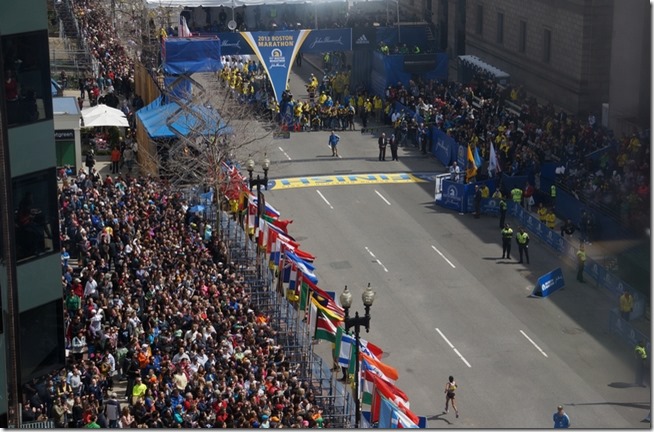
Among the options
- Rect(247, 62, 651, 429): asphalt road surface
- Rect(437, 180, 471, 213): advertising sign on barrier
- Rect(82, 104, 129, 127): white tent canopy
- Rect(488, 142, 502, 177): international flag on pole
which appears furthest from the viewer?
Rect(82, 104, 129, 127): white tent canopy

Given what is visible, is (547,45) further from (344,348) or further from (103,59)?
(344,348)

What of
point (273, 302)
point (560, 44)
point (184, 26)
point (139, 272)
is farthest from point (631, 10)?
point (139, 272)

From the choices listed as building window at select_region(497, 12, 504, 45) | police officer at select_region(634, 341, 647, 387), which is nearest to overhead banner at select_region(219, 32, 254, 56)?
building window at select_region(497, 12, 504, 45)

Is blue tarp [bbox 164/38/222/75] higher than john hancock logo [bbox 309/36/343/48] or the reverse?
higher

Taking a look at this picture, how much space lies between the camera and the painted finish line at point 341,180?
6506 cm

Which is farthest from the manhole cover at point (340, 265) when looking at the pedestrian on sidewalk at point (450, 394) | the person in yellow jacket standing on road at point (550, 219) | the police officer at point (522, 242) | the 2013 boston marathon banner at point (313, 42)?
the 2013 boston marathon banner at point (313, 42)

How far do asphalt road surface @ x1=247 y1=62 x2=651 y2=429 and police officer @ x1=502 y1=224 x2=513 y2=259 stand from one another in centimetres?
48

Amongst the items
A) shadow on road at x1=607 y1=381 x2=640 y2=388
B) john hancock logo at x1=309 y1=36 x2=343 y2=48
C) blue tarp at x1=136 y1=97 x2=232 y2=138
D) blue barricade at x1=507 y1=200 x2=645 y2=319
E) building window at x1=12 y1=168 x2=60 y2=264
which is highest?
building window at x1=12 y1=168 x2=60 y2=264

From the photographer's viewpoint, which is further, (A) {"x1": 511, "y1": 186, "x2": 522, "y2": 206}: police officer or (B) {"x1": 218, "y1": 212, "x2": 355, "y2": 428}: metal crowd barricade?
(A) {"x1": 511, "y1": 186, "x2": 522, "y2": 206}: police officer

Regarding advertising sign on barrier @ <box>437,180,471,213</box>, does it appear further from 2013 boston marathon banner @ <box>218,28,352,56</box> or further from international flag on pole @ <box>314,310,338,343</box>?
2013 boston marathon banner @ <box>218,28,352,56</box>

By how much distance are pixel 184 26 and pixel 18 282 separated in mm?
42179

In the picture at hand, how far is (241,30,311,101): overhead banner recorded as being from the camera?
256 feet

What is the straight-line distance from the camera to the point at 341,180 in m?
65.6

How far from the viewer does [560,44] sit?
7225 cm
